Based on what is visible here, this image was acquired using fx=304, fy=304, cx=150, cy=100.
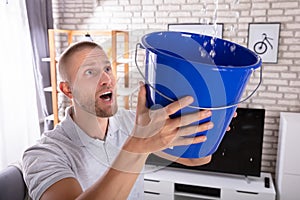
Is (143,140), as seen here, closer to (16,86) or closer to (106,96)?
(106,96)

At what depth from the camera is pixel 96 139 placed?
0.89 m

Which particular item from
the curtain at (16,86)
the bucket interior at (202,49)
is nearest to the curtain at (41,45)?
the curtain at (16,86)

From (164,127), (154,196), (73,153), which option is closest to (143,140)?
(164,127)

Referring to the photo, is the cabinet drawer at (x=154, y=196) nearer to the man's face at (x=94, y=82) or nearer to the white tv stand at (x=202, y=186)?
the white tv stand at (x=202, y=186)

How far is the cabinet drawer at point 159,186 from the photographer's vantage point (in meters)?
2.60

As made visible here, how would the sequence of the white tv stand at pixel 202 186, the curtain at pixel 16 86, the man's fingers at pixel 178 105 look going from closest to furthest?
the man's fingers at pixel 178 105 < the curtain at pixel 16 86 < the white tv stand at pixel 202 186

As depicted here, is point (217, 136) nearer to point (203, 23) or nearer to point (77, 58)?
point (77, 58)

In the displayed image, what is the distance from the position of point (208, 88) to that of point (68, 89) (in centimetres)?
45

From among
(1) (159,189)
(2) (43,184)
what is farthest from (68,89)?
(1) (159,189)

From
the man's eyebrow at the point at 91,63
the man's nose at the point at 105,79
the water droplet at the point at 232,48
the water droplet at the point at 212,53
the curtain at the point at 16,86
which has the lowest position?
the curtain at the point at 16,86

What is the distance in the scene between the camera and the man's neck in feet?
2.88

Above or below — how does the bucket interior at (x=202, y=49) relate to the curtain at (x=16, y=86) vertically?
above

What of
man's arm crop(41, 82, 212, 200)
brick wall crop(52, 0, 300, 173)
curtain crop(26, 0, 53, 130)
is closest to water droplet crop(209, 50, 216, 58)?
man's arm crop(41, 82, 212, 200)

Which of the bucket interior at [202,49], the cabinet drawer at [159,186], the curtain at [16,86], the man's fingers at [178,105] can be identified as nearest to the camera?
the man's fingers at [178,105]
